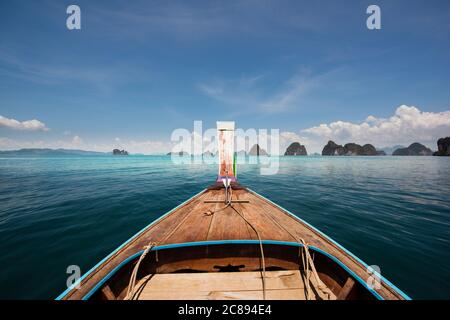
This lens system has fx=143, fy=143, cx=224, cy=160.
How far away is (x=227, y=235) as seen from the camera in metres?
3.56

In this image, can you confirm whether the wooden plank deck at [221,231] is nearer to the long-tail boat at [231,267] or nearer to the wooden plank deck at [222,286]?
the long-tail boat at [231,267]

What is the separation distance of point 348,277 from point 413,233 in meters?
7.03

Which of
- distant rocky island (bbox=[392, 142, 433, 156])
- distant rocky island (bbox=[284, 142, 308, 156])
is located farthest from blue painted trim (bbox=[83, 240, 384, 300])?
distant rocky island (bbox=[392, 142, 433, 156])

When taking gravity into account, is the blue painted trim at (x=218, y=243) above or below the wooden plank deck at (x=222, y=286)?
above

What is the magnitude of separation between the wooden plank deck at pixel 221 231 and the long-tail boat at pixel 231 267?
0.02 m

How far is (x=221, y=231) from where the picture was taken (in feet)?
12.3

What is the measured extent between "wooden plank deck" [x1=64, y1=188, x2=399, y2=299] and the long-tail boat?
0.02 metres

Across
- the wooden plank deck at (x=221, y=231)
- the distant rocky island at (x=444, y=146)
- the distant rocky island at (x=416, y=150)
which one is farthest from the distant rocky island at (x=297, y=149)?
the wooden plank deck at (x=221, y=231)

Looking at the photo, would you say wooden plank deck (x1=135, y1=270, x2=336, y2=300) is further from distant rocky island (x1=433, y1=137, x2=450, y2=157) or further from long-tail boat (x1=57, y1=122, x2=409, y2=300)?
distant rocky island (x1=433, y1=137, x2=450, y2=157)

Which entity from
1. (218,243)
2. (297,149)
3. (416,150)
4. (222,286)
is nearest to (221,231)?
(218,243)

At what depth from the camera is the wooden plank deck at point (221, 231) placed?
2.68 metres

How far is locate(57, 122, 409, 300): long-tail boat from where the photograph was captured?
2586 mm
